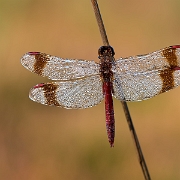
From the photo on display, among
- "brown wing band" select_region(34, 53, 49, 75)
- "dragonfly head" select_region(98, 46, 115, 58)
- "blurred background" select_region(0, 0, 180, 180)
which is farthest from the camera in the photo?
"blurred background" select_region(0, 0, 180, 180)

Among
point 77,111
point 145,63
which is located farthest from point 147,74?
point 77,111

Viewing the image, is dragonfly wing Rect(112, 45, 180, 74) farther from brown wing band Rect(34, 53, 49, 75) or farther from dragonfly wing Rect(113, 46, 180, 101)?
brown wing band Rect(34, 53, 49, 75)

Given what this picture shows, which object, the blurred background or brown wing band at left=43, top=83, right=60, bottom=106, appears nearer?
brown wing band at left=43, top=83, right=60, bottom=106

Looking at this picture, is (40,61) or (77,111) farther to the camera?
(77,111)

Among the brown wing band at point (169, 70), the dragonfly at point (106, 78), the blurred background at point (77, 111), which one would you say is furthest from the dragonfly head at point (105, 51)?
the blurred background at point (77, 111)

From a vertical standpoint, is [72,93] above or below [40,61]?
below

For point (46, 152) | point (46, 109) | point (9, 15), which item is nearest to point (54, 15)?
point (9, 15)

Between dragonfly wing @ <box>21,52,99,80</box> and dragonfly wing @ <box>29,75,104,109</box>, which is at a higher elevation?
dragonfly wing @ <box>21,52,99,80</box>

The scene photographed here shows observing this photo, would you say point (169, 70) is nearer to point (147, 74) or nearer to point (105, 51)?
point (147, 74)

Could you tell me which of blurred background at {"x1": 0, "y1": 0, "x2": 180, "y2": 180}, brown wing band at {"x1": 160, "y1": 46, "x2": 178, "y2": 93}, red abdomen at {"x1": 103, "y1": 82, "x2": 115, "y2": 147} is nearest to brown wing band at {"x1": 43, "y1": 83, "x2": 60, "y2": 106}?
red abdomen at {"x1": 103, "y1": 82, "x2": 115, "y2": 147}
